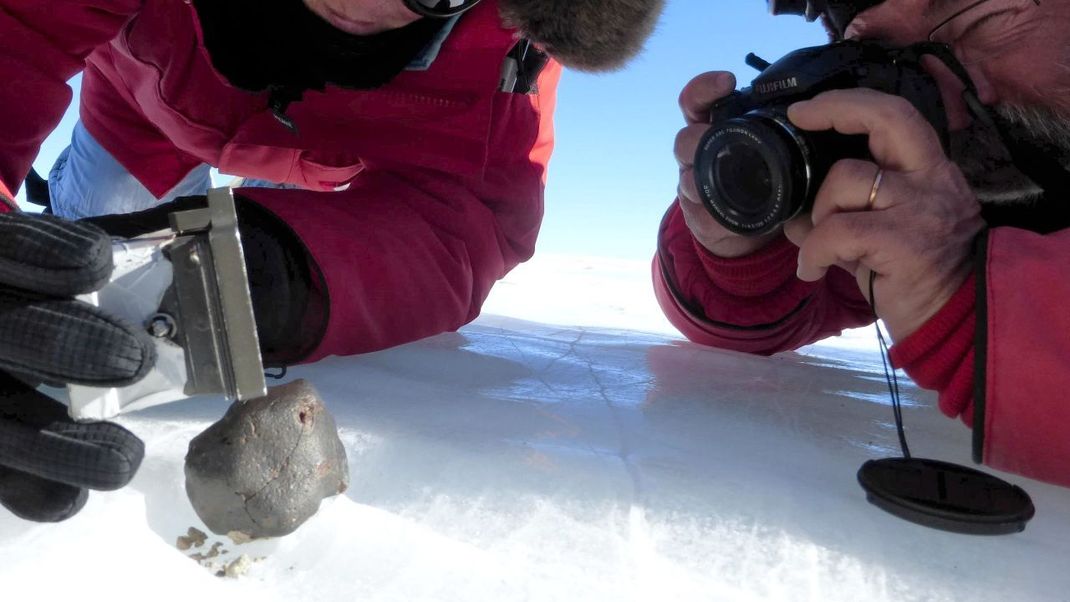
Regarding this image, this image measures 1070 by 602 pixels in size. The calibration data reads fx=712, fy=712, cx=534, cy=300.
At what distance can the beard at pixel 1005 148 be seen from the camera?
2.21ft

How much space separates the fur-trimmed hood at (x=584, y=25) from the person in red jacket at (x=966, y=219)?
0.27 feet

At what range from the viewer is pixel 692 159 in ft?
2.46

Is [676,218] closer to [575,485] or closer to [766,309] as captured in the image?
[766,309]

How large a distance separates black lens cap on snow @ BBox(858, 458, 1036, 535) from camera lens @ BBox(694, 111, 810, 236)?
214 mm

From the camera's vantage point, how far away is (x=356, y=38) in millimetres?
698

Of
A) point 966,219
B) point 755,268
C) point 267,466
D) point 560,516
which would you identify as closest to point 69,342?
point 267,466

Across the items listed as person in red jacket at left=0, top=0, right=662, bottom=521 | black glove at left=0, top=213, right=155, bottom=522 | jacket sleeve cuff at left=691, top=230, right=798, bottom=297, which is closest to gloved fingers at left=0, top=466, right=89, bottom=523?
black glove at left=0, top=213, right=155, bottom=522

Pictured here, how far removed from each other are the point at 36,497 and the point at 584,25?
0.58 metres

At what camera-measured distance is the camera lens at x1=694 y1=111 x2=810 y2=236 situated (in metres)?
0.56

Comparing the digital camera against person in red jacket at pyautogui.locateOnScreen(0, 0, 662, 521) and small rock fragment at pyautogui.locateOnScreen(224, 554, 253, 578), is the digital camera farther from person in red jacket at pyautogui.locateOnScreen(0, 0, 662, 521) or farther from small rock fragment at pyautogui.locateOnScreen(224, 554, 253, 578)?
small rock fragment at pyautogui.locateOnScreen(224, 554, 253, 578)

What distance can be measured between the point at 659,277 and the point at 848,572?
61 centimetres

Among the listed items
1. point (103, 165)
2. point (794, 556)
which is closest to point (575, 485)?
point (794, 556)

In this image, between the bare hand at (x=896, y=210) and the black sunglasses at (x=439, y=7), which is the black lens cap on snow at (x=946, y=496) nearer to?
the bare hand at (x=896, y=210)

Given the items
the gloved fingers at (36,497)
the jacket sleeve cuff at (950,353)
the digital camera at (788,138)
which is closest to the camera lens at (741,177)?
the digital camera at (788,138)
